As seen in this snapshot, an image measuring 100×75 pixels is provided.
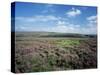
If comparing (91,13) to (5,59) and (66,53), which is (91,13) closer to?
(66,53)

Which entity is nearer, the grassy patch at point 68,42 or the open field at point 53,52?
the open field at point 53,52

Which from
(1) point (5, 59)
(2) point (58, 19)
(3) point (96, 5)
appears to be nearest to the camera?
(1) point (5, 59)

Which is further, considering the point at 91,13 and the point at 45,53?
the point at 91,13

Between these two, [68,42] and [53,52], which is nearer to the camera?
[53,52]

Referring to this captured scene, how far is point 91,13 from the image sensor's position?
4.78m

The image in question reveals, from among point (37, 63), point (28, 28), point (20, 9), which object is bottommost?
point (37, 63)

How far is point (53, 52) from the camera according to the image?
4.47 meters

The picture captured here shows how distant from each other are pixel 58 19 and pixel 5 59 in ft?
3.71

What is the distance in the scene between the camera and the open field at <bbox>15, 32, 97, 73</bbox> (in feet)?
13.9

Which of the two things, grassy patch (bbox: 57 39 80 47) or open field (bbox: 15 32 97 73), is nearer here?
open field (bbox: 15 32 97 73)

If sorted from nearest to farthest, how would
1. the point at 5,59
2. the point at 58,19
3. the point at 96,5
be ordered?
1. the point at 5,59
2. the point at 58,19
3. the point at 96,5

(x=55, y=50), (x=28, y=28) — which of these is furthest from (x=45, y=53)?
(x=28, y=28)

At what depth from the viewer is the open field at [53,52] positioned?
425 cm

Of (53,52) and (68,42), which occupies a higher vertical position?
(68,42)
